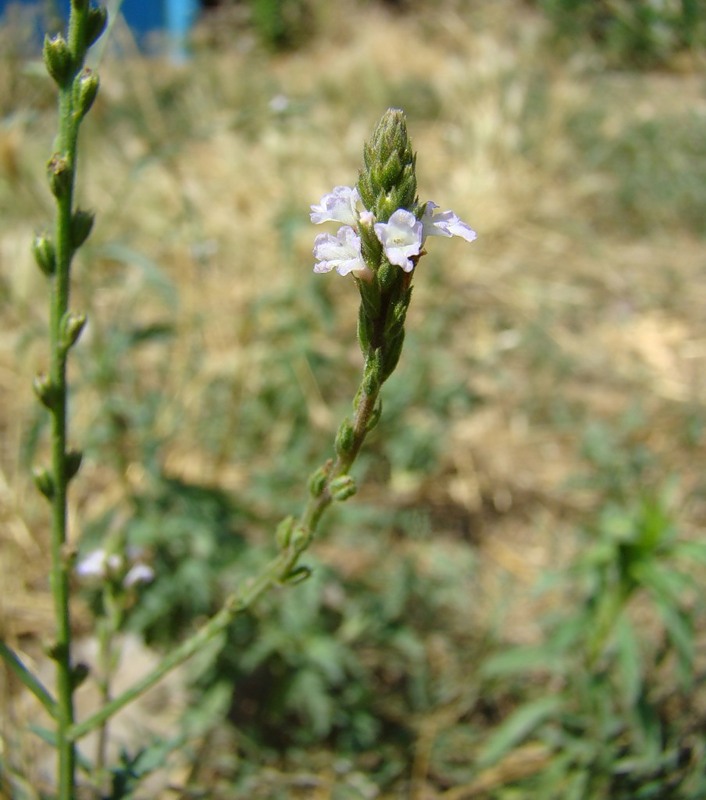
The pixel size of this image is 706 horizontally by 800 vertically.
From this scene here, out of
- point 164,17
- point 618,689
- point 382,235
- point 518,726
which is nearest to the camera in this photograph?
point 382,235

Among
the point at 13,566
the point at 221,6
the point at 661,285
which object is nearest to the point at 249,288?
the point at 13,566

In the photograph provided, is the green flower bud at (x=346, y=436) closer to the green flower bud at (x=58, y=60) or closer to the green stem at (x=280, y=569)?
the green stem at (x=280, y=569)

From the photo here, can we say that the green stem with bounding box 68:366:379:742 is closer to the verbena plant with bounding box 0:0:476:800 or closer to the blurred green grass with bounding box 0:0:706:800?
the verbena plant with bounding box 0:0:476:800

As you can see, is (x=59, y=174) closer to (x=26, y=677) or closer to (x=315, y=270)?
(x=315, y=270)

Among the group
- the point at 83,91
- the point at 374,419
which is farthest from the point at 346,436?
the point at 83,91

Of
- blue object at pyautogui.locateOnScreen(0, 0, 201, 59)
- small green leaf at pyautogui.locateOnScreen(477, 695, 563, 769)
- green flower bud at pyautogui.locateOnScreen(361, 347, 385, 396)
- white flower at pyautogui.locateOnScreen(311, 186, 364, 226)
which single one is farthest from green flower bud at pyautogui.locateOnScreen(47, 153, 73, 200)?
blue object at pyautogui.locateOnScreen(0, 0, 201, 59)

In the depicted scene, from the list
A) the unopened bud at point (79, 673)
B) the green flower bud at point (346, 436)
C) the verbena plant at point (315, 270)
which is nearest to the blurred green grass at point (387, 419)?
the unopened bud at point (79, 673)

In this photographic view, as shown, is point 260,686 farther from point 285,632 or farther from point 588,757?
point 588,757
